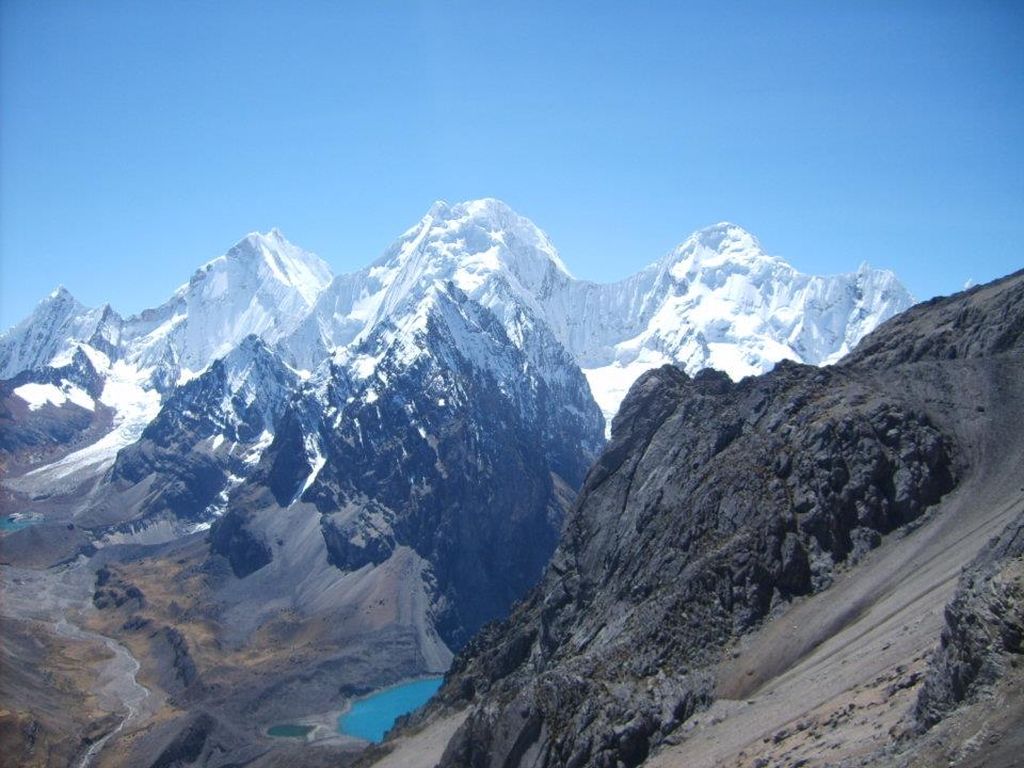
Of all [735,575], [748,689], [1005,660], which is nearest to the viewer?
[1005,660]

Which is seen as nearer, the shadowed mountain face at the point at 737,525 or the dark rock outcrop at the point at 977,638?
the dark rock outcrop at the point at 977,638

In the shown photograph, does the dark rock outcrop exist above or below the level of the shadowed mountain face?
below

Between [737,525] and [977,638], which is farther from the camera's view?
[737,525]

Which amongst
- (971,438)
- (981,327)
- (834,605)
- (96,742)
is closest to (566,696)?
(834,605)

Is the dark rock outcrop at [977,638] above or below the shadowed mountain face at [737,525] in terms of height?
below

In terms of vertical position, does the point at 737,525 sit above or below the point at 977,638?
above

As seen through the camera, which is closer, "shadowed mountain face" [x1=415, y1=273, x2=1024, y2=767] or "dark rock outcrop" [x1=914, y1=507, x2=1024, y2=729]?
"dark rock outcrop" [x1=914, y1=507, x2=1024, y2=729]

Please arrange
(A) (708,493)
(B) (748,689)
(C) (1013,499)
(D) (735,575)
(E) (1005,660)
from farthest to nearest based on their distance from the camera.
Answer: (A) (708,493) < (D) (735,575) < (C) (1013,499) < (B) (748,689) < (E) (1005,660)

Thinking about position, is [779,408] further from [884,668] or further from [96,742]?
[96,742]
